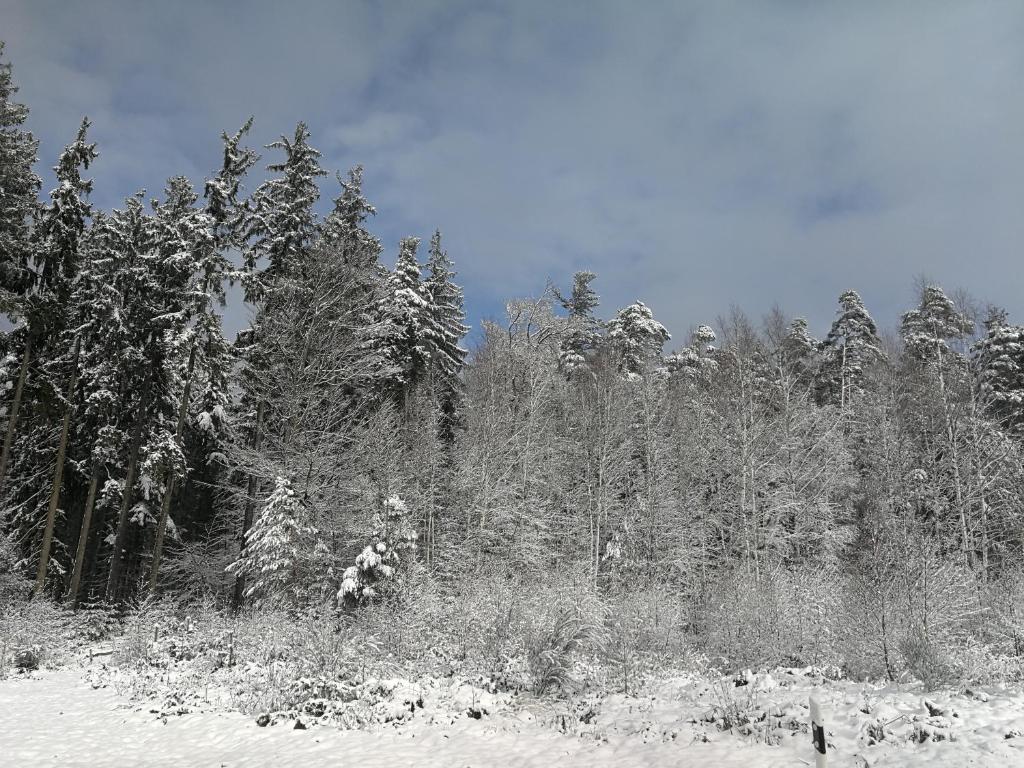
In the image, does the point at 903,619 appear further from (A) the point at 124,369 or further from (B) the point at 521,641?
(A) the point at 124,369

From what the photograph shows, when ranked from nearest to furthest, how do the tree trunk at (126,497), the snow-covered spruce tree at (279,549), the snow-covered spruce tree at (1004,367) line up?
the snow-covered spruce tree at (279,549)
the tree trunk at (126,497)
the snow-covered spruce tree at (1004,367)

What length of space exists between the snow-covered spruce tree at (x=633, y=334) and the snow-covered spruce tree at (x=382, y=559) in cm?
2001

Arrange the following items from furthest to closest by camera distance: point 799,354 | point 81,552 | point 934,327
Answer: point 799,354 → point 934,327 → point 81,552

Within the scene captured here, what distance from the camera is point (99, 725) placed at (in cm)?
1131

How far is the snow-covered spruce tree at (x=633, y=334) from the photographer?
123 ft

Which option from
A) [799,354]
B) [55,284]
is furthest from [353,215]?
[799,354]

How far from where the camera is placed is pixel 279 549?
17.9 metres

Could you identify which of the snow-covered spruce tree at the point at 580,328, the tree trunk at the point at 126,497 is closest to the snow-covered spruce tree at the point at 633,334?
the snow-covered spruce tree at the point at 580,328

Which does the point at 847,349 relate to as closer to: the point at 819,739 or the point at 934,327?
the point at 934,327

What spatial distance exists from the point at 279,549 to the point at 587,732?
35.2 ft

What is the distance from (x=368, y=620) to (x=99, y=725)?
5.65 metres

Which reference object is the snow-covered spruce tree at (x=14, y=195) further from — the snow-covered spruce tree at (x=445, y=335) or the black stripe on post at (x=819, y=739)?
the black stripe on post at (x=819, y=739)

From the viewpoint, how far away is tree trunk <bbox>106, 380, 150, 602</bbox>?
22188 millimetres

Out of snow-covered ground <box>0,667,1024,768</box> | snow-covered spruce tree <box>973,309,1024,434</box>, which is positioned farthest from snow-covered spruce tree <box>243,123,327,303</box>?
snow-covered spruce tree <box>973,309,1024,434</box>
